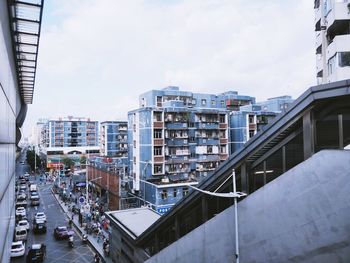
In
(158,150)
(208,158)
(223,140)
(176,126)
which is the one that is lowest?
(208,158)

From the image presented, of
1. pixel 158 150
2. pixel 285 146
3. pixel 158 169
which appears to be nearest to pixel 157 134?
pixel 158 150

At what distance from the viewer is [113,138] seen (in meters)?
65.9

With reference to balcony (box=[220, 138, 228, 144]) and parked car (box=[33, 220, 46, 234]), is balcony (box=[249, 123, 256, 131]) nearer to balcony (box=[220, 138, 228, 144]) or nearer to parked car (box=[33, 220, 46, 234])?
balcony (box=[220, 138, 228, 144])

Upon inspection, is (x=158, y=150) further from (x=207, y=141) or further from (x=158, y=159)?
(x=207, y=141)

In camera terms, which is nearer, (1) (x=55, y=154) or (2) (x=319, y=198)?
(2) (x=319, y=198)

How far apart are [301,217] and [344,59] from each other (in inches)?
470

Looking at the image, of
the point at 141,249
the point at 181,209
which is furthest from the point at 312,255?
the point at 141,249

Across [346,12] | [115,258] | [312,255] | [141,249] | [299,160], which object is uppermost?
[346,12]

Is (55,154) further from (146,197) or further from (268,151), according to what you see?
(268,151)

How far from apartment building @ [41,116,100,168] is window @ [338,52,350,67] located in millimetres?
76436

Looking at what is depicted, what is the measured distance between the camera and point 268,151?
7711 mm

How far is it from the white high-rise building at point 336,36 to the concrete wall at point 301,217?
428 inches

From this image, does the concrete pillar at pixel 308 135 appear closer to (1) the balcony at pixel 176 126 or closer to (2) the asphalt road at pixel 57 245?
(2) the asphalt road at pixel 57 245

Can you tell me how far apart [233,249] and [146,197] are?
27211mm
